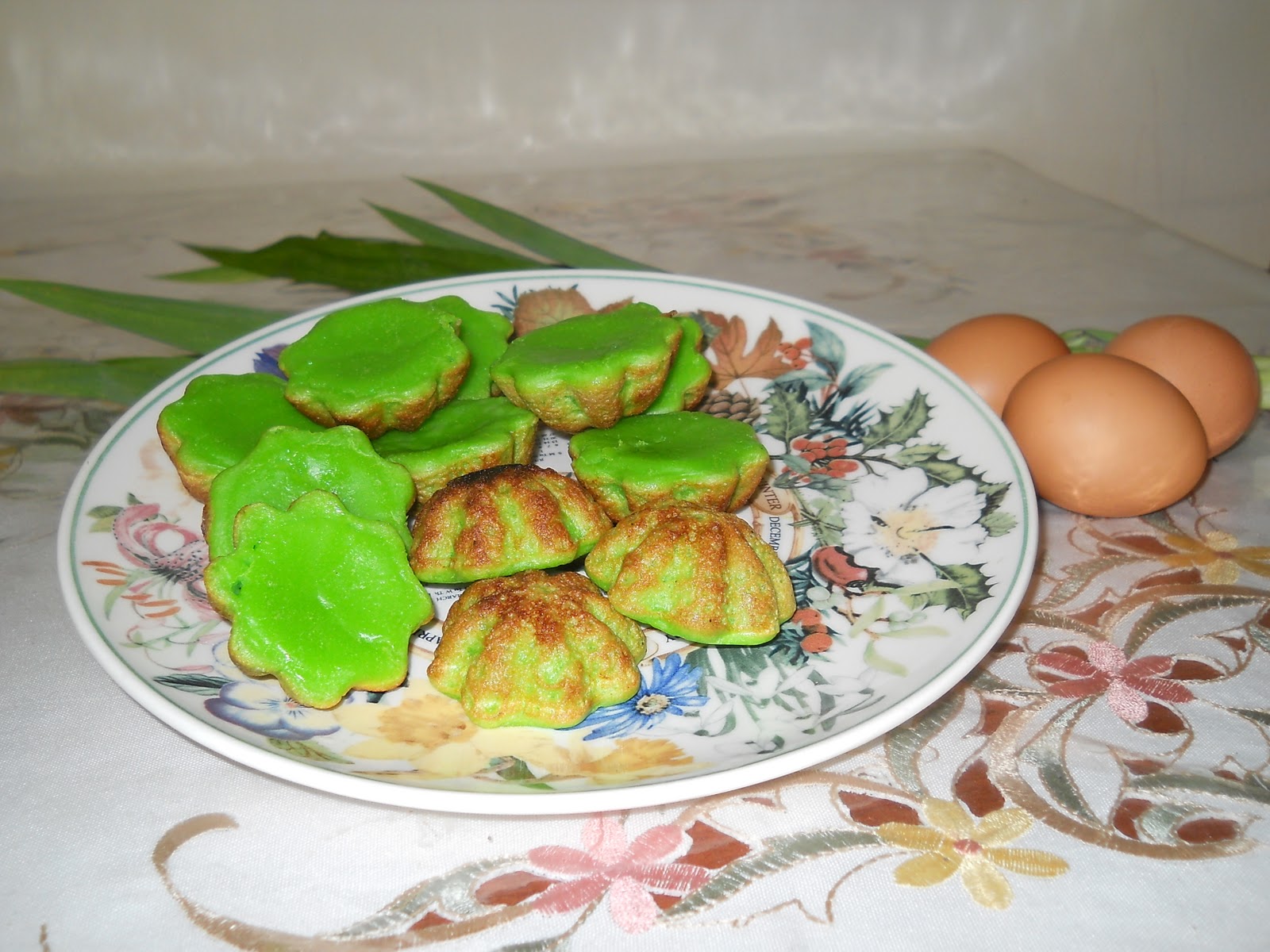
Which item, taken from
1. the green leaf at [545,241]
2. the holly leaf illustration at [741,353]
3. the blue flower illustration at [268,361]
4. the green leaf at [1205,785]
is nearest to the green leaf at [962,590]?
the green leaf at [1205,785]

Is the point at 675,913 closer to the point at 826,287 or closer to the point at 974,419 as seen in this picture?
the point at 974,419

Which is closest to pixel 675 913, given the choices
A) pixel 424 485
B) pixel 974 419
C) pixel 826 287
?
pixel 424 485

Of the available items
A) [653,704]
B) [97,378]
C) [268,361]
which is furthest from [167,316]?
[653,704]

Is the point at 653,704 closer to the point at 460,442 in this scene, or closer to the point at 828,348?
the point at 460,442

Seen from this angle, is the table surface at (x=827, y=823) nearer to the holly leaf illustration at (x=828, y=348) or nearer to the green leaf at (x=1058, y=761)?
the green leaf at (x=1058, y=761)

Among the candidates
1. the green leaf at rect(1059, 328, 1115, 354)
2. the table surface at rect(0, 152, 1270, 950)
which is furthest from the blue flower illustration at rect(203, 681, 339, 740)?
the green leaf at rect(1059, 328, 1115, 354)

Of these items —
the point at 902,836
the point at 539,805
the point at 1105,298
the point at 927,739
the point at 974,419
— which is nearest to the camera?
the point at 539,805
